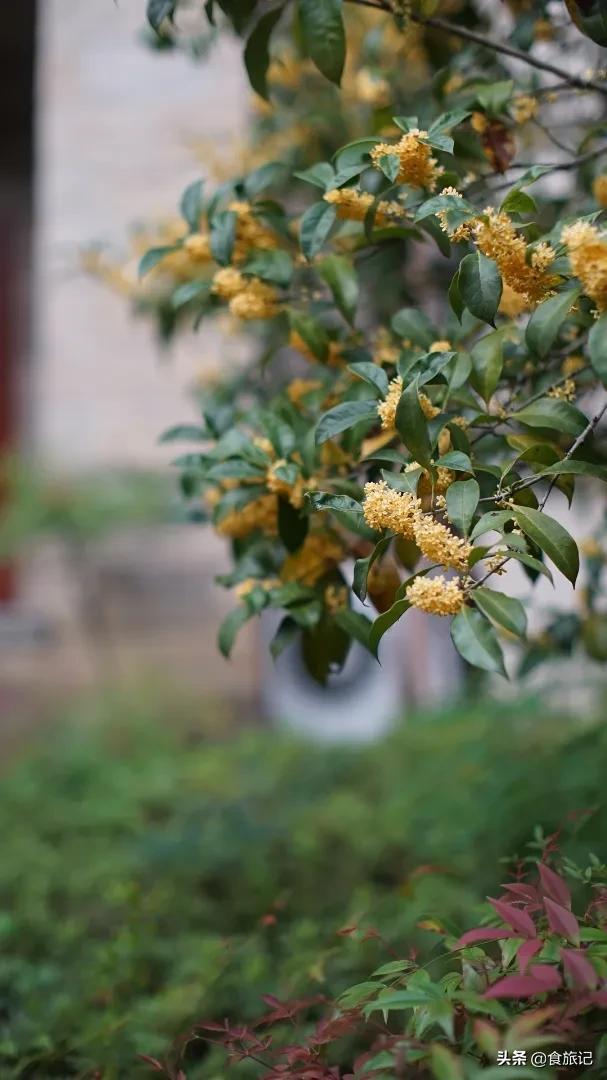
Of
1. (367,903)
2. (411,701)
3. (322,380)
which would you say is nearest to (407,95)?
(322,380)

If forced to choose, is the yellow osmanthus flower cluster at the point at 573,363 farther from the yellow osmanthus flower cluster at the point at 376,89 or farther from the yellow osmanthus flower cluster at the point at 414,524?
the yellow osmanthus flower cluster at the point at 376,89

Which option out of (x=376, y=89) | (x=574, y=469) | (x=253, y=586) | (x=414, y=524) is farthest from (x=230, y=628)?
(x=376, y=89)

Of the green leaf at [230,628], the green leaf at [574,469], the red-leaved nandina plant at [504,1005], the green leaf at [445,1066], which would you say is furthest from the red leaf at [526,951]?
the green leaf at [230,628]

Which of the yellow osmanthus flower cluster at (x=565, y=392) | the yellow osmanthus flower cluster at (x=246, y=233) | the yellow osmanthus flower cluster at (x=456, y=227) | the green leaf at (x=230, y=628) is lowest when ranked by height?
the green leaf at (x=230, y=628)

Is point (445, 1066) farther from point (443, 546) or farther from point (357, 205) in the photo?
point (357, 205)

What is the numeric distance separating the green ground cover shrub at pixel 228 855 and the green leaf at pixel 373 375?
2.45 feet

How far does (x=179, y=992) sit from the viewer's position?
173cm

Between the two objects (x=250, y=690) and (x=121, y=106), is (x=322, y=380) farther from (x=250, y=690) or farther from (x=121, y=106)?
(x=121, y=106)

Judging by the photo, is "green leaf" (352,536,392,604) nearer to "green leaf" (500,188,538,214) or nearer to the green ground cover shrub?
"green leaf" (500,188,538,214)

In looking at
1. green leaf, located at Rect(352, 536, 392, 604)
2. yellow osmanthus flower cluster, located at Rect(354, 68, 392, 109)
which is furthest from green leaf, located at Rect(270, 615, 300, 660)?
yellow osmanthus flower cluster, located at Rect(354, 68, 392, 109)

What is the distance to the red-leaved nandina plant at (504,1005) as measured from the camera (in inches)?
36.6

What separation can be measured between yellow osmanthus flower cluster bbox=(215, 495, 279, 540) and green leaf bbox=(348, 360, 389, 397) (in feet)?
0.93

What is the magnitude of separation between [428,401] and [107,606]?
3332mm

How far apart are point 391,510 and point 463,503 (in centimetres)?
7
